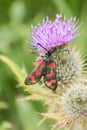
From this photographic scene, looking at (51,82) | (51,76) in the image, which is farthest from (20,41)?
(51,82)

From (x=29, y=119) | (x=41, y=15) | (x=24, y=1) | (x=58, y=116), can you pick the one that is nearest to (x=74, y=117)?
(x=58, y=116)

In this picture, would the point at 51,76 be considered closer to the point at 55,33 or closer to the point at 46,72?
the point at 46,72

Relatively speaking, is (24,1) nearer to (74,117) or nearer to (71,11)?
(71,11)

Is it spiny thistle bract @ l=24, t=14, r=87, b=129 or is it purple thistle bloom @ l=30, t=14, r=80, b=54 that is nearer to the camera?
spiny thistle bract @ l=24, t=14, r=87, b=129

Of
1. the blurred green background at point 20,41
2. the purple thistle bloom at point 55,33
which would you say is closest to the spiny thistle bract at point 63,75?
the purple thistle bloom at point 55,33

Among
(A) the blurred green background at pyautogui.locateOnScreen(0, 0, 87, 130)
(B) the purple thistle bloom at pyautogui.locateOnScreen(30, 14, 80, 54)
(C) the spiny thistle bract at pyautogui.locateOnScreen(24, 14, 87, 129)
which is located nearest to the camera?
(C) the spiny thistle bract at pyautogui.locateOnScreen(24, 14, 87, 129)

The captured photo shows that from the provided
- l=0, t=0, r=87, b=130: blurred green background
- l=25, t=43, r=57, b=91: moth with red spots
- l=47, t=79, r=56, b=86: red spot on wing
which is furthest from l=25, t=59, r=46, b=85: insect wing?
l=0, t=0, r=87, b=130: blurred green background

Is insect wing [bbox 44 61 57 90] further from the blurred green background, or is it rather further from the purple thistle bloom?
the blurred green background

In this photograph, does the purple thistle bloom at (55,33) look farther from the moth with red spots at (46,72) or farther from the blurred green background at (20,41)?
the blurred green background at (20,41)
